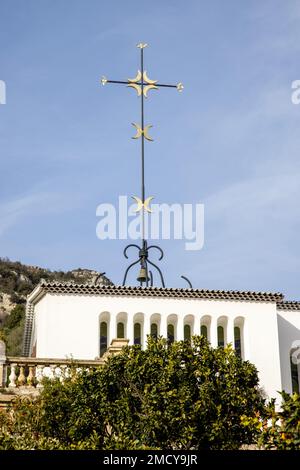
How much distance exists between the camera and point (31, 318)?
139 ft

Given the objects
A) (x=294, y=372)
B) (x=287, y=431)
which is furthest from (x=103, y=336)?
(x=287, y=431)

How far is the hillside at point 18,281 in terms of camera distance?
3846 inches

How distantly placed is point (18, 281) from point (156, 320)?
72375mm

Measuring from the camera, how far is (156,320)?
3988 centimetres

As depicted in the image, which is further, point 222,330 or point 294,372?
point 294,372

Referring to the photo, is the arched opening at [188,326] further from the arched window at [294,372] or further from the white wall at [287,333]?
the arched window at [294,372]

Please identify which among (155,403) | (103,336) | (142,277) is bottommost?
(155,403)

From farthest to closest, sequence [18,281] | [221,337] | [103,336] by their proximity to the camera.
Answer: [18,281], [221,337], [103,336]

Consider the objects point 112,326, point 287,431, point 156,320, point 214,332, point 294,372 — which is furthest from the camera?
point 294,372

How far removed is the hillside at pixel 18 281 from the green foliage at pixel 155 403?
213ft

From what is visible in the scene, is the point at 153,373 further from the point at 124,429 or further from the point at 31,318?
the point at 31,318

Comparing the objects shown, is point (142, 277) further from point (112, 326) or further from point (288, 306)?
point (288, 306)

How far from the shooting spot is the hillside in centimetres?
9769
